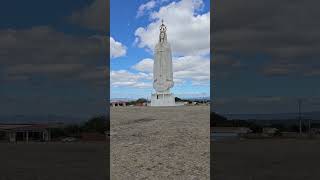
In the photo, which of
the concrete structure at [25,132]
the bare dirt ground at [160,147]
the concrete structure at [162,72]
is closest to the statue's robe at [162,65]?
the concrete structure at [162,72]

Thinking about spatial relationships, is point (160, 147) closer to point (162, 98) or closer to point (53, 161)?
point (53, 161)

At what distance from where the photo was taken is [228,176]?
6059 millimetres

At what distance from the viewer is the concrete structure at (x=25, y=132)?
24.3ft

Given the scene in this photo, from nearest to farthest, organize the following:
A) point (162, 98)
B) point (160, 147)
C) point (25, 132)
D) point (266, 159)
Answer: point (266, 159) < point (25, 132) < point (160, 147) < point (162, 98)

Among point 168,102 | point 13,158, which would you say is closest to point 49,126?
point 13,158

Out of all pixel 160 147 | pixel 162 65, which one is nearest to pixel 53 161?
pixel 160 147

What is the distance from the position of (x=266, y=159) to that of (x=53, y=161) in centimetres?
319

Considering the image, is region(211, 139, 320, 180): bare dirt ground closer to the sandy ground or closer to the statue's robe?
the sandy ground

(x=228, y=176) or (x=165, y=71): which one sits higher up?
(x=165, y=71)

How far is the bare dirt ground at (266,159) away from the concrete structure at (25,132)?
290 centimetres

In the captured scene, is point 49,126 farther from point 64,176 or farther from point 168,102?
point 168,102

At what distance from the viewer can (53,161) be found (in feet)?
22.6

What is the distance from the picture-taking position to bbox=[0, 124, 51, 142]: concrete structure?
7416 mm

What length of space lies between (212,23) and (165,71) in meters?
12.5
